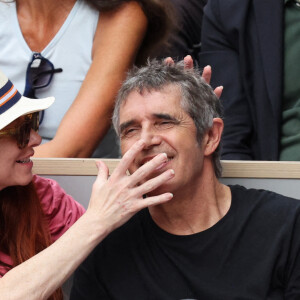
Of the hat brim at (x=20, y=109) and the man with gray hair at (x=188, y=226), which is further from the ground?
the hat brim at (x=20, y=109)

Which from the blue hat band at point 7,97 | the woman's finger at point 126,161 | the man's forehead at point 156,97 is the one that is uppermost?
the blue hat band at point 7,97

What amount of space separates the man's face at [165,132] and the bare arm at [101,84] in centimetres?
49

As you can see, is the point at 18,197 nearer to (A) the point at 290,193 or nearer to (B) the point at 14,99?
(B) the point at 14,99

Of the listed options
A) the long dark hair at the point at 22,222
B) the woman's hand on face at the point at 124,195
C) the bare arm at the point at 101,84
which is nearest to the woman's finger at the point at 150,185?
the woman's hand on face at the point at 124,195

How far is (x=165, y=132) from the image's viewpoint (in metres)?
1.50

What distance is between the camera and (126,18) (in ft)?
7.05

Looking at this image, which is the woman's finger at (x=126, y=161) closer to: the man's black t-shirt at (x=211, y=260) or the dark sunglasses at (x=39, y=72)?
the man's black t-shirt at (x=211, y=260)

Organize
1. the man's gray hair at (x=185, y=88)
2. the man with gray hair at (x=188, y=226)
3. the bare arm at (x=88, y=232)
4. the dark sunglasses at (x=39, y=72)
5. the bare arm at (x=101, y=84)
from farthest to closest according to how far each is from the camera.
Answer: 1. the dark sunglasses at (x=39, y=72)
2. the bare arm at (x=101, y=84)
3. the man's gray hair at (x=185, y=88)
4. the man with gray hair at (x=188, y=226)
5. the bare arm at (x=88, y=232)

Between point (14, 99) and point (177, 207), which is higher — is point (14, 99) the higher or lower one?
the higher one

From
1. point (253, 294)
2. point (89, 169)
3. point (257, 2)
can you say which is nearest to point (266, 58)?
point (257, 2)

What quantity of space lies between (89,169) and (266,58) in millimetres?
646

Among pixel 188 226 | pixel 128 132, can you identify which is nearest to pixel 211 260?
pixel 188 226

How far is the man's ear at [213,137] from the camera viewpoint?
1.57 m

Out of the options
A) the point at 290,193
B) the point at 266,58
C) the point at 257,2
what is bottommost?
the point at 290,193
